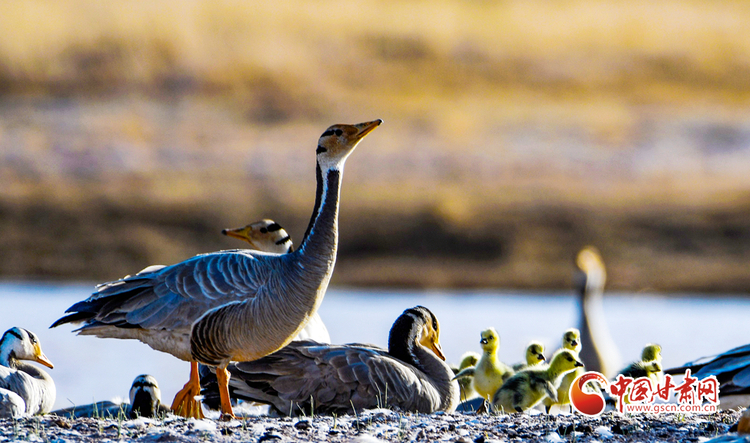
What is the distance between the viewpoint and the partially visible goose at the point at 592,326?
9.33 metres

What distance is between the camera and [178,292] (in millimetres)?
5922

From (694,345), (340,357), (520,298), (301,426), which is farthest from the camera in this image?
(520,298)

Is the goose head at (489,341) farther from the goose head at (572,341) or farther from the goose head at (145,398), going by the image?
the goose head at (145,398)

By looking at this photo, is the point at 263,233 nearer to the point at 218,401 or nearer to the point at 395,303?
the point at 218,401

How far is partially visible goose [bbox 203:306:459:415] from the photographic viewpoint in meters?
5.95

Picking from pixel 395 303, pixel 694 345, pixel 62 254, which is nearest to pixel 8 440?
pixel 694 345

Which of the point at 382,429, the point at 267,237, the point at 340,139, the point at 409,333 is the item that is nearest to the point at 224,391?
the point at 382,429

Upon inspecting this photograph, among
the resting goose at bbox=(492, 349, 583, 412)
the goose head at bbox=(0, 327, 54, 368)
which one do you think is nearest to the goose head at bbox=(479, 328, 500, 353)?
the resting goose at bbox=(492, 349, 583, 412)

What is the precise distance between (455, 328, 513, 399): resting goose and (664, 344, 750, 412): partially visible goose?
184 centimetres

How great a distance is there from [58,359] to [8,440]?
716 centimetres

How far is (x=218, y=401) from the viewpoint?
6367 mm

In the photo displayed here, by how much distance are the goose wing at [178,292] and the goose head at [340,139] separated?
2.50 feet

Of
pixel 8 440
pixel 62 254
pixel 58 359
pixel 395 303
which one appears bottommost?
pixel 8 440

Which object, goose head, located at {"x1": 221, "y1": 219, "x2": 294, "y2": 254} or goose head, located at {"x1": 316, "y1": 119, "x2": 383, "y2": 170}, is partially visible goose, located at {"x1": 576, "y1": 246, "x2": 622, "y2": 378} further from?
goose head, located at {"x1": 316, "y1": 119, "x2": 383, "y2": 170}
